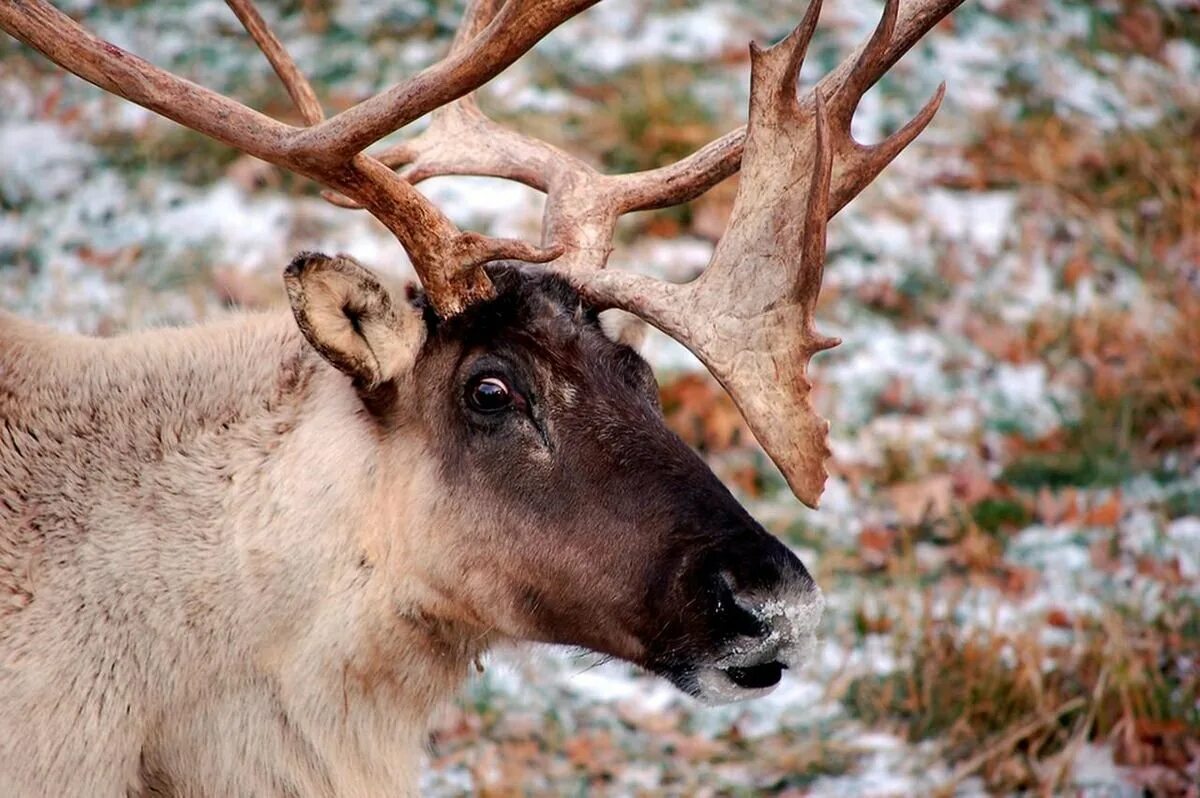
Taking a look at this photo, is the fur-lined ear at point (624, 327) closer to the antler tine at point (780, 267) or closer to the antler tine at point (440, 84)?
the antler tine at point (780, 267)

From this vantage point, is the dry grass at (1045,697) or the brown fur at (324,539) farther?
the dry grass at (1045,697)

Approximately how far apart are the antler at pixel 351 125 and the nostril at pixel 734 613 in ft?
2.69

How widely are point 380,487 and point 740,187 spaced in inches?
42.9

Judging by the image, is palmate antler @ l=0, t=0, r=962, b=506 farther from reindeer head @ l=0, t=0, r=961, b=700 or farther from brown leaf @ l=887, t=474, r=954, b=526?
brown leaf @ l=887, t=474, r=954, b=526

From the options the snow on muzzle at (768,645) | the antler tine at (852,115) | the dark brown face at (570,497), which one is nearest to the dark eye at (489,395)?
the dark brown face at (570,497)

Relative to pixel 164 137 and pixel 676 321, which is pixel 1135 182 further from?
pixel 676 321

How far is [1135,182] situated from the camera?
8.88m

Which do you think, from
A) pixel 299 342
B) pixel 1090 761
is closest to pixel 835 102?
pixel 299 342

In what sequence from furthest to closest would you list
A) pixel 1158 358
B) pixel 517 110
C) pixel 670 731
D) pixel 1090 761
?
pixel 517 110 < pixel 1158 358 < pixel 670 731 < pixel 1090 761

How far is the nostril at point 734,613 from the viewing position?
3205mm

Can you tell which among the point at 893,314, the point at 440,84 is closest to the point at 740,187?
the point at 440,84

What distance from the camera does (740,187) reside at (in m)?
3.46

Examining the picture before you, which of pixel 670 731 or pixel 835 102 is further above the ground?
pixel 835 102

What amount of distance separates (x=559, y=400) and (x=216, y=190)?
5508mm
